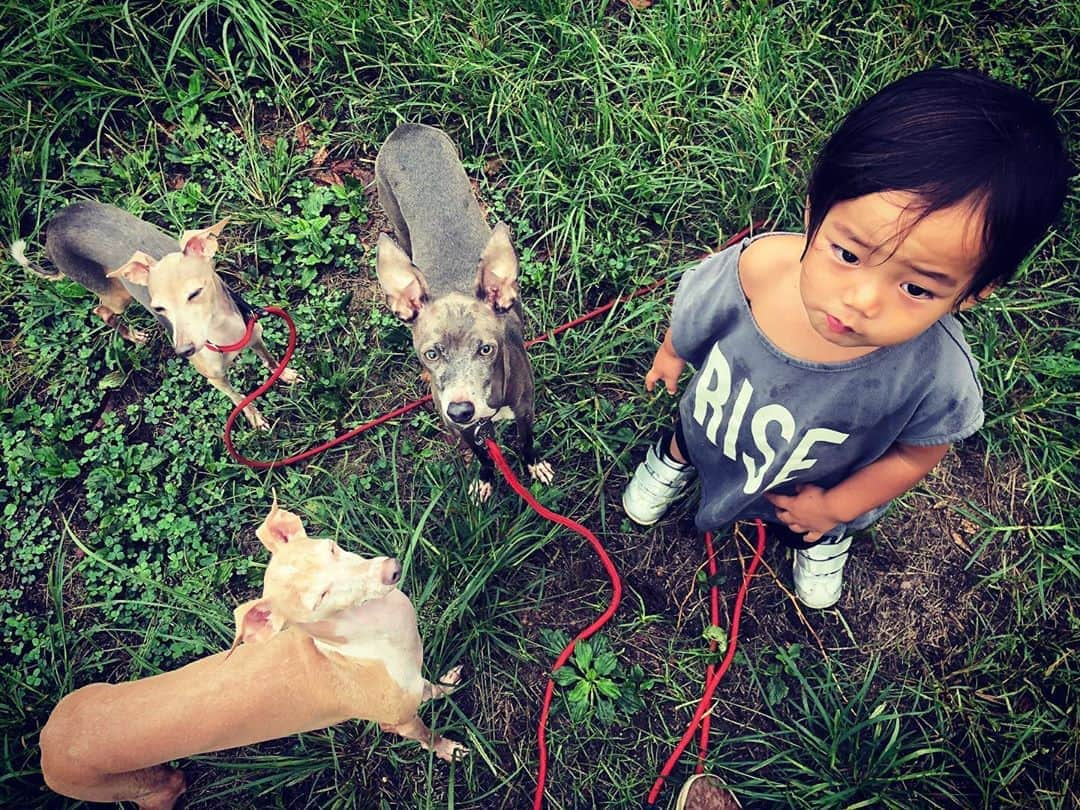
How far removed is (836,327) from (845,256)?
0.52 feet

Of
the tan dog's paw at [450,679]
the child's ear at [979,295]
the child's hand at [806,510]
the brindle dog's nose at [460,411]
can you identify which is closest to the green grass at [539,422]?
the tan dog's paw at [450,679]

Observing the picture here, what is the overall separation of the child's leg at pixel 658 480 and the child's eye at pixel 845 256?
114cm

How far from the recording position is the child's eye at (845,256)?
4.99 feet

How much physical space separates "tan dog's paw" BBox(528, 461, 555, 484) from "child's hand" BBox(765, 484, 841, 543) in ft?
3.39

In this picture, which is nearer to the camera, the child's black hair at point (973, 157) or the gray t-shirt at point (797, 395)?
the child's black hair at point (973, 157)

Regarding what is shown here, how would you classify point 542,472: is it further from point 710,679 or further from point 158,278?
point 158,278

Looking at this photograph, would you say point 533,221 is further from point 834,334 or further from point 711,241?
point 834,334

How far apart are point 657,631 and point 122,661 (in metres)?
2.28

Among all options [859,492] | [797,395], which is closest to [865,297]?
[797,395]

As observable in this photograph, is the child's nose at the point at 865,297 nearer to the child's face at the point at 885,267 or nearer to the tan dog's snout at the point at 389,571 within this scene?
the child's face at the point at 885,267

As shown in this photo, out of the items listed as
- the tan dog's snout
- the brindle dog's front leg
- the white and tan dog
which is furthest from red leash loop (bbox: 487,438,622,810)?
the white and tan dog

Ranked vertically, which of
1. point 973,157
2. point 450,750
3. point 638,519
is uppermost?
point 973,157

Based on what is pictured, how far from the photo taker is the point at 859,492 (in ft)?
6.91

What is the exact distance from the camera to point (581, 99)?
355 cm
